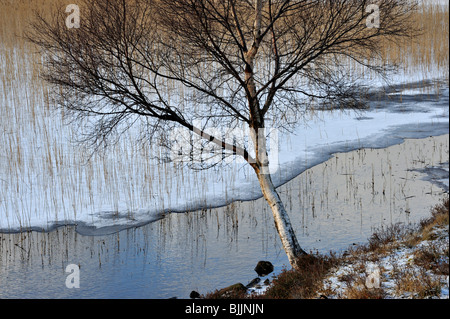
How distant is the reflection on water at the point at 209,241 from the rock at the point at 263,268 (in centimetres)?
14

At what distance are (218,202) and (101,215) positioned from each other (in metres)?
3.11

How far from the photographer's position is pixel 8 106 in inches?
786

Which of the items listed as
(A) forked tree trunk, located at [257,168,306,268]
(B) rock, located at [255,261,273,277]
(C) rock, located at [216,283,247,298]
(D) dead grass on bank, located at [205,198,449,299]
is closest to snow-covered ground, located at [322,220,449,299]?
(D) dead grass on bank, located at [205,198,449,299]

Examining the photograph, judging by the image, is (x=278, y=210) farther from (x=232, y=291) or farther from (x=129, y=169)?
(x=129, y=169)

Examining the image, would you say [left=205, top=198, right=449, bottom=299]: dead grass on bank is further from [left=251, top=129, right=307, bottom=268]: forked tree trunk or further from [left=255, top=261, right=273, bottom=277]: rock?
[left=255, top=261, right=273, bottom=277]: rock

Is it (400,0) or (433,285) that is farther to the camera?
(400,0)

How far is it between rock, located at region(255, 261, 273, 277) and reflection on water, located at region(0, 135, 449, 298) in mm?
138

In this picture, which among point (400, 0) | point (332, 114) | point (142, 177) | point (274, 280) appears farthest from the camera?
point (332, 114)

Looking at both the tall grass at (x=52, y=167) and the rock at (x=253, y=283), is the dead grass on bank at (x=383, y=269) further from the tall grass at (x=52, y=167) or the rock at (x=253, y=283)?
the tall grass at (x=52, y=167)

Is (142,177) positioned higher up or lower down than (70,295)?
higher up
